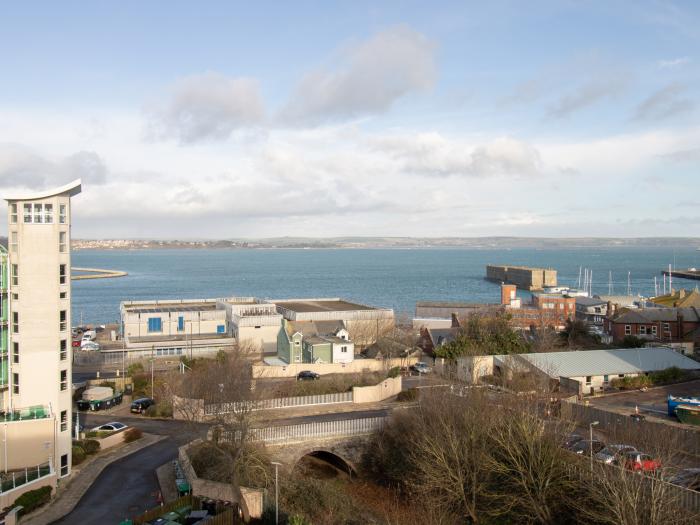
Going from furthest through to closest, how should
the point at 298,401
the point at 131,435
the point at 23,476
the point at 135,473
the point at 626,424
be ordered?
the point at 298,401 < the point at 131,435 < the point at 135,473 < the point at 626,424 < the point at 23,476

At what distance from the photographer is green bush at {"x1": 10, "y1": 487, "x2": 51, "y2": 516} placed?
19.3 m

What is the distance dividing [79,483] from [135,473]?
1863mm

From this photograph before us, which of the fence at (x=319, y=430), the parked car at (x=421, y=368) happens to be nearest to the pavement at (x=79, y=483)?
the fence at (x=319, y=430)

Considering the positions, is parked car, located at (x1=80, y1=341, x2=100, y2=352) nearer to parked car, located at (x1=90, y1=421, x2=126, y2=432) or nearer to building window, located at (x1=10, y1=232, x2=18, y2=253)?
parked car, located at (x1=90, y1=421, x2=126, y2=432)

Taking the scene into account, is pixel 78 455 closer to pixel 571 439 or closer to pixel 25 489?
pixel 25 489

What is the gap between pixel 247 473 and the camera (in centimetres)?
2056

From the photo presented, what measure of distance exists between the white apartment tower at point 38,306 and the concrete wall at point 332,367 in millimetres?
14793

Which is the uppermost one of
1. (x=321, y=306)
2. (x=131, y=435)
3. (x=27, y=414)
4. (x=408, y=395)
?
(x=321, y=306)

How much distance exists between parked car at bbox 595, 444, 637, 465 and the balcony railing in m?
18.2

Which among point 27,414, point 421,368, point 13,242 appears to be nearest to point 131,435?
point 27,414

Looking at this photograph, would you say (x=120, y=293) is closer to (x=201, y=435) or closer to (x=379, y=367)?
(x=379, y=367)

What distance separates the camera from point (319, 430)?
2453 centimetres

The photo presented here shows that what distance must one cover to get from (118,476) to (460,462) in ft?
39.0

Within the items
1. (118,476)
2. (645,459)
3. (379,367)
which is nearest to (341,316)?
(379,367)
